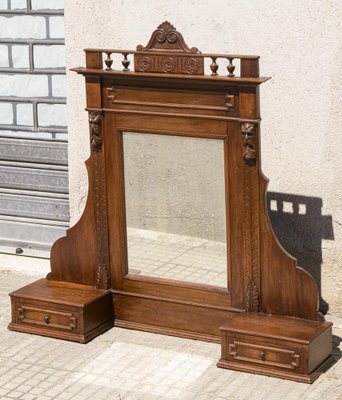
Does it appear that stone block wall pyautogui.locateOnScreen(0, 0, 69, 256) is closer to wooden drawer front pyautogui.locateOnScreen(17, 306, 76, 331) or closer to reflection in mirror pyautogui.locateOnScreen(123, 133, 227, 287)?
wooden drawer front pyautogui.locateOnScreen(17, 306, 76, 331)

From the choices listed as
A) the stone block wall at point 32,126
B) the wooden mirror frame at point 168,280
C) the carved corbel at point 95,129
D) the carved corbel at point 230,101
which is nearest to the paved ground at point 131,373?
the wooden mirror frame at point 168,280

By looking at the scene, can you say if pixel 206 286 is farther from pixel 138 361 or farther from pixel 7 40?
pixel 7 40

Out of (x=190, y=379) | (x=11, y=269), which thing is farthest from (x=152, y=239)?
(x=11, y=269)

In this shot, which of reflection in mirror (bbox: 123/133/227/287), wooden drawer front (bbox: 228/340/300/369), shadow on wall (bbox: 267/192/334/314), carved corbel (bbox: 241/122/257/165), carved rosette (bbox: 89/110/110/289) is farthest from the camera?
shadow on wall (bbox: 267/192/334/314)

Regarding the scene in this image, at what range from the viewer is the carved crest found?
8141mm

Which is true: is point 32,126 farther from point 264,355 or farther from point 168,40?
point 264,355

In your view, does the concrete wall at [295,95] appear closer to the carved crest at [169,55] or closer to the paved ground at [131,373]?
the paved ground at [131,373]

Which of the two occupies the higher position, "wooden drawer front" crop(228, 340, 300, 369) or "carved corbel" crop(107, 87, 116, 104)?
"carved corbel" crop(107, 87, 116, 104)

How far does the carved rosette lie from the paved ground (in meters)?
0.41

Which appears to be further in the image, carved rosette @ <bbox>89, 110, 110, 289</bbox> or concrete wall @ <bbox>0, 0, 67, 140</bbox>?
concrete wall @ <bbox>0, 0, 67, 140</bbox>

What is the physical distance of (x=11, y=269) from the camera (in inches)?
404

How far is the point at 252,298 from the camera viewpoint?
27.6ft

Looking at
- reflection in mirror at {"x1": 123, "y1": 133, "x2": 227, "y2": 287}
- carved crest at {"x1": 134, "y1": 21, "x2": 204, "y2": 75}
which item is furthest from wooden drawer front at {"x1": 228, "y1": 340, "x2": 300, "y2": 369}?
carved crest at {"x1": 134, "y1": 21, "x2": 204, "y2": 75}

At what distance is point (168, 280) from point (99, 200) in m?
0.74
